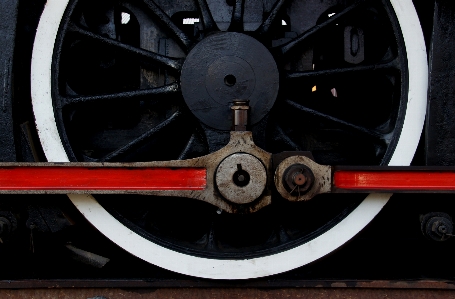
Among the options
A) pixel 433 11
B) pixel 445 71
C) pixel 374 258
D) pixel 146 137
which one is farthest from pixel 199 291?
pixel 433 11

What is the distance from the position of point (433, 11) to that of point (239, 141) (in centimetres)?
81

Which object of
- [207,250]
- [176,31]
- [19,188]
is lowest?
[207,250]

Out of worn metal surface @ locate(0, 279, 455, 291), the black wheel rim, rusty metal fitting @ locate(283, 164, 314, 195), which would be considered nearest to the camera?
rusty metal fitting @ locate(283, 164, 314, 195)

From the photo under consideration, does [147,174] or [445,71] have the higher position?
[445,71]

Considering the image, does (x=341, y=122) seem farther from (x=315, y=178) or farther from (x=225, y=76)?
(x=225, y=76)

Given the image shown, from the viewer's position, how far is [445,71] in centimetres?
156

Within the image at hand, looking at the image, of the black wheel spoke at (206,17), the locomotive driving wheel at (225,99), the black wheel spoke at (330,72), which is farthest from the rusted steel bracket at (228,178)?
the black wheel spoke at (206,17)

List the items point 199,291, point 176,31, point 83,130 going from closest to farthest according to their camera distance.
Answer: point 199,291 → point 176,31 → point 83,130

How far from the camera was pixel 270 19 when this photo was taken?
1646 millimetres

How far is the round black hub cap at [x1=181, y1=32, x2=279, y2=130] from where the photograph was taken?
1562 millimetres

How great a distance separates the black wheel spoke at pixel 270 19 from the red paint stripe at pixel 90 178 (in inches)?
22.9

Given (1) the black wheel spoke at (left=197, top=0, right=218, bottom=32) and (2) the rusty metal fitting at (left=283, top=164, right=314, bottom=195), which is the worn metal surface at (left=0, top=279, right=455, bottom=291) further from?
(1) the black wheel spoke at (left=197, top=0, right=218, bottom=32)

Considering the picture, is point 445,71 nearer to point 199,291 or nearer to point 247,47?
point 247,47

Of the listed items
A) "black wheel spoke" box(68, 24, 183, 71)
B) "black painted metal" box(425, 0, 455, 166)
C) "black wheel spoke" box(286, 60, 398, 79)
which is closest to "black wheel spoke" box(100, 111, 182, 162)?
"black wheel spoke" box(68, 24, 183, 71)
